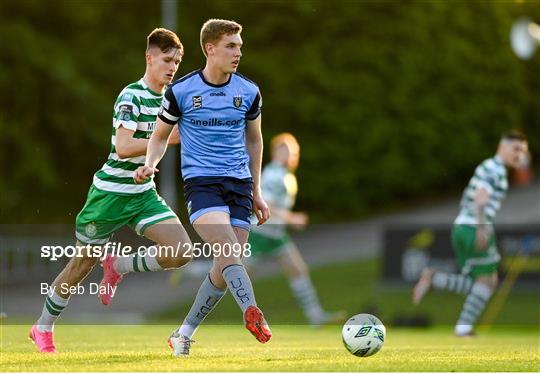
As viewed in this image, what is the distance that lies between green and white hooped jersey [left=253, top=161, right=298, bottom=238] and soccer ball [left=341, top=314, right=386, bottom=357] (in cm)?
670

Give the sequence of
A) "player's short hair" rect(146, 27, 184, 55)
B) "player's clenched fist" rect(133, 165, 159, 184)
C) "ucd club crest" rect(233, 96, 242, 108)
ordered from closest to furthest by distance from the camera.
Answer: "player's clenched fist" rect(133, 165, 159, 184), "ucd club crest" rect(233, 96, 242, 108), "player's short hair" rect(146, 27, 184, 55)

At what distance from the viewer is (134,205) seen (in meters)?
8.91

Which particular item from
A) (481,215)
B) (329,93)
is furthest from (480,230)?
(329,93)

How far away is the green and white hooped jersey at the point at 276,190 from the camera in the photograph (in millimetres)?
15055

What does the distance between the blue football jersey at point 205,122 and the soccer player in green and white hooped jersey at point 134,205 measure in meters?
0.45

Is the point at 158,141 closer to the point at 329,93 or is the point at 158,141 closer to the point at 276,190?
the point at 276,190

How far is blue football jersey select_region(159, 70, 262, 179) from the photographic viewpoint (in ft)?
27.1

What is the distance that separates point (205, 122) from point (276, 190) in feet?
22.4

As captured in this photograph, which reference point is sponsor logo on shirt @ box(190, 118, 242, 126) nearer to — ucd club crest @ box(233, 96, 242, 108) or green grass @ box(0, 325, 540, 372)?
ucd club crest @ box(233, 96, 242, 108)

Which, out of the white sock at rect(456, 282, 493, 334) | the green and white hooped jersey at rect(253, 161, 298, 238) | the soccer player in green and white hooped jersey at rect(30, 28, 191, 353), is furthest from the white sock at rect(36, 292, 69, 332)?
the green and white hooped jersey at rect(253, 161, 298, 238)

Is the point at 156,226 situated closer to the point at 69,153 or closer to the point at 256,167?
the point at 256,167

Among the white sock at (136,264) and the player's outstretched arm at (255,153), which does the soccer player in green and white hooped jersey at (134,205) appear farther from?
the player's outstretched arm at (255,153)

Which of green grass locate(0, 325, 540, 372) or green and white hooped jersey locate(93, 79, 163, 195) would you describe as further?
green and white hooped jersey locate(93, 79, 163, 195)

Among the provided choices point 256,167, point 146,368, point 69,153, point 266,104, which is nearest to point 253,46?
point 266,104
